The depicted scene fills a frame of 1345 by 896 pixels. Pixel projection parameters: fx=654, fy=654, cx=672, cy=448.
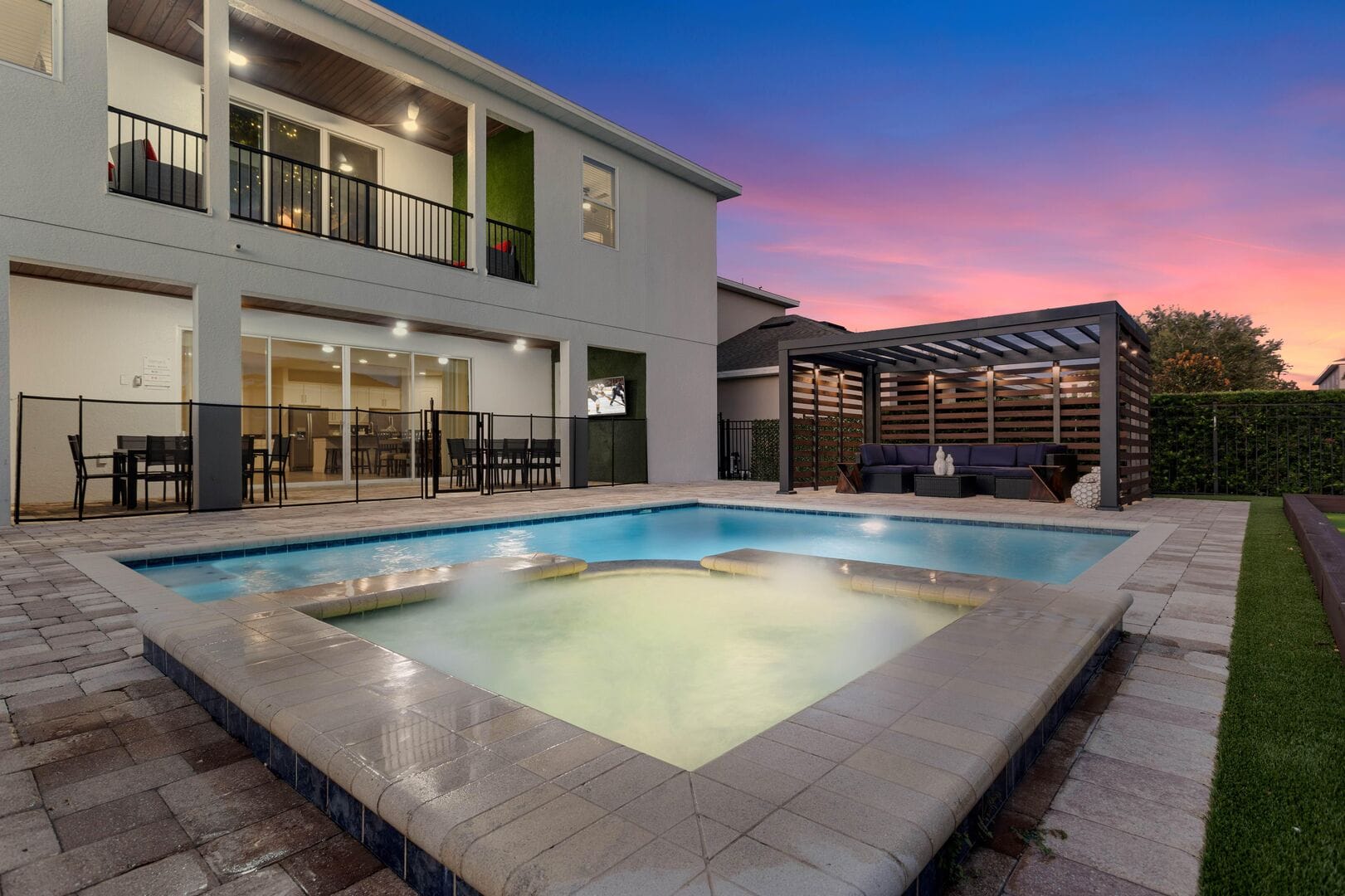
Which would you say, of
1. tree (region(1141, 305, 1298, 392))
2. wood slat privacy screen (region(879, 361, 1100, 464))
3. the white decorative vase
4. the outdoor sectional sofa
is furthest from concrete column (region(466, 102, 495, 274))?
tree (region(1141, 305, 1298, 392))

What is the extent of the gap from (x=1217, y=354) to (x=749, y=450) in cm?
1979

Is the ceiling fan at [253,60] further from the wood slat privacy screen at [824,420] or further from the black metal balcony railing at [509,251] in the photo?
the wood slat privacy screen at [824,420]

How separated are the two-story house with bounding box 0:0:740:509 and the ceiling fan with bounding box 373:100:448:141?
2.0 inches

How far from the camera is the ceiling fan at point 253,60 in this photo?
908 centimetres

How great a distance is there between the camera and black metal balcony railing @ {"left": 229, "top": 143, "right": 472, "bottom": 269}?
33.0ft

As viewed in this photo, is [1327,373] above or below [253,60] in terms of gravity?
below

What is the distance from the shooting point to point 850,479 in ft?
A: 37.4

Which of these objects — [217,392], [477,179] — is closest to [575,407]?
[477,179]

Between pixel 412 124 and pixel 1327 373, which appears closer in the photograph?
pixel 412 124

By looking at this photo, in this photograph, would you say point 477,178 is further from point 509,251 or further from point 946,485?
point 946,485

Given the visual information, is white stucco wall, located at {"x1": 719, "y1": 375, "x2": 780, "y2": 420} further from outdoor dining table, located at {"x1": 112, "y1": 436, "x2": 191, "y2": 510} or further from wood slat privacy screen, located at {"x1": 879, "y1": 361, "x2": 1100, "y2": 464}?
outdoor dining table, located at {"x1": 112, "y1": 436, "x2": 191, "y2": 510}

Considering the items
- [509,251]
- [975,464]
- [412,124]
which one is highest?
[412,124]

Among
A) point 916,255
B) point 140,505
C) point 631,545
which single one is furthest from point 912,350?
point 140,505

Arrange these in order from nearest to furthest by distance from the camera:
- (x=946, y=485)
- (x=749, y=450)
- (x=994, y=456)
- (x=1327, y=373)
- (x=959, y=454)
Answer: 1. (x=946, y=485)
2. (x=994, y=456)
3. (x=959, y=454)
4. (x=749, y=450)
5. (x=1327, y=373)
